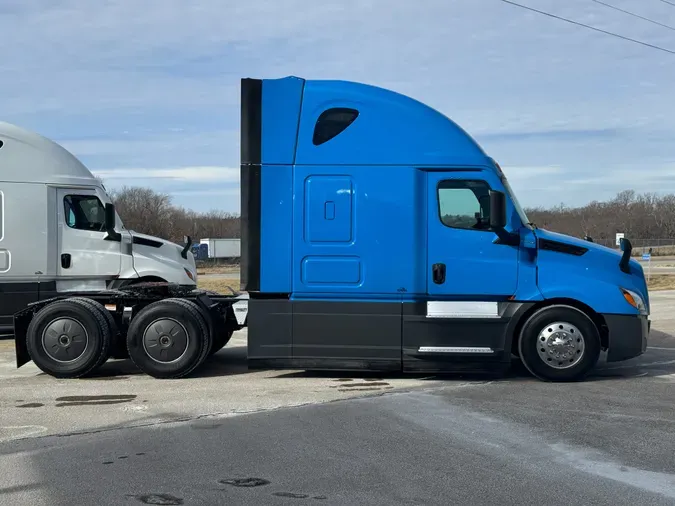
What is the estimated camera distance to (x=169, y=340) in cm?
934

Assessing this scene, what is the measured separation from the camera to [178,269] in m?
13.7

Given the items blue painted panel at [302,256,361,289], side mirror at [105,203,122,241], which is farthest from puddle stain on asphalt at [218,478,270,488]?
side mirror at [105,203,122,241]

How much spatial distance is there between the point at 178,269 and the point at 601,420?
8576mm

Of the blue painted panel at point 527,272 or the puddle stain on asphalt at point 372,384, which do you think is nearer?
the blue painted panel at point 527,272

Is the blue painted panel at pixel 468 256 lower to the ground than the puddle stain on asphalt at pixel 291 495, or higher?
higher

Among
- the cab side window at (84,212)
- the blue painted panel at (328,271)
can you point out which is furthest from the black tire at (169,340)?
the cab side window at (84,212)

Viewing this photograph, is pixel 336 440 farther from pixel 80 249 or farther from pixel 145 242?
pixel 80 249

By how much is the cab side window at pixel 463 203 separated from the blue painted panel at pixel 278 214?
1773 millimetres

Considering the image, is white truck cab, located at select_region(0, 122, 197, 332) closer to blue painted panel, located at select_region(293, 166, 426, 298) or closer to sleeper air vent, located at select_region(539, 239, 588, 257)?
blue painted panel, located at select_region(293, 166, 426, 298)

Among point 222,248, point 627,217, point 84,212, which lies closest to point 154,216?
point 222,248

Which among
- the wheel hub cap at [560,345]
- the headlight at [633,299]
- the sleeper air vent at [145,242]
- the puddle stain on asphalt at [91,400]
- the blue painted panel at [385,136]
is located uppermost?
the blue painted panel at [385,136]

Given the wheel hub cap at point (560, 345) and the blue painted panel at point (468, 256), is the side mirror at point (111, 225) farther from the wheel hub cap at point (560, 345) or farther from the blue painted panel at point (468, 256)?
the wheel hub cap at point (560, 345)

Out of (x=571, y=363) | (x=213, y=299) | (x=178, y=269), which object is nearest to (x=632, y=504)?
(x=571, y=363)

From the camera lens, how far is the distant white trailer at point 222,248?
2320 inches
